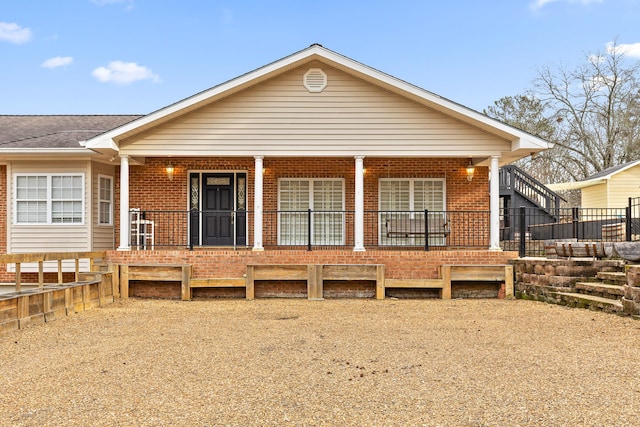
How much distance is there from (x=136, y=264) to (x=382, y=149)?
5.64m

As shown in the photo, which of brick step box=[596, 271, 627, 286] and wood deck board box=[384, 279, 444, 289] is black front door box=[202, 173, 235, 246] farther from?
brick step box=[596, 271, 627, 286]

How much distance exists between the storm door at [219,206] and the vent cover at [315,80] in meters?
3.06

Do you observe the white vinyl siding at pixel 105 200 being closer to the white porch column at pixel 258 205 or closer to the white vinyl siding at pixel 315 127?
the white vinyl siding at pixel 315 127

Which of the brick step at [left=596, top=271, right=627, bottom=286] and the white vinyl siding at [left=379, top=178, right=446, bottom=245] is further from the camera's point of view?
the white vinyl siding at [left=379, top=178, right=446, bottom=245]

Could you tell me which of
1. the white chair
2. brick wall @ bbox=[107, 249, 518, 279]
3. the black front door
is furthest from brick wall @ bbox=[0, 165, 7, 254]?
the black front door

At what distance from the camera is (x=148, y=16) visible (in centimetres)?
2823

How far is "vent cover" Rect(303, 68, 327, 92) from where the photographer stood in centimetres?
1108

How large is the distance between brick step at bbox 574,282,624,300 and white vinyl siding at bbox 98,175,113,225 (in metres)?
10.2

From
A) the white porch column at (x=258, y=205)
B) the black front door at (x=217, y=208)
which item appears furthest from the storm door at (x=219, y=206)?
the white porch column at (x=258, y=205)

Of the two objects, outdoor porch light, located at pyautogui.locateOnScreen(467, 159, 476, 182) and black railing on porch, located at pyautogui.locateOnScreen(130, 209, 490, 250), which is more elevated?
outdoor porch light, located at pyautogui.locateOnScreen(467, 159, 476, 182)

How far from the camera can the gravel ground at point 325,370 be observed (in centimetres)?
364

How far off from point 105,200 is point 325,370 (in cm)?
926

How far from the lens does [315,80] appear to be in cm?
1109

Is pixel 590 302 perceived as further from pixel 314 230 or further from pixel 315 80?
pixel 315 80
